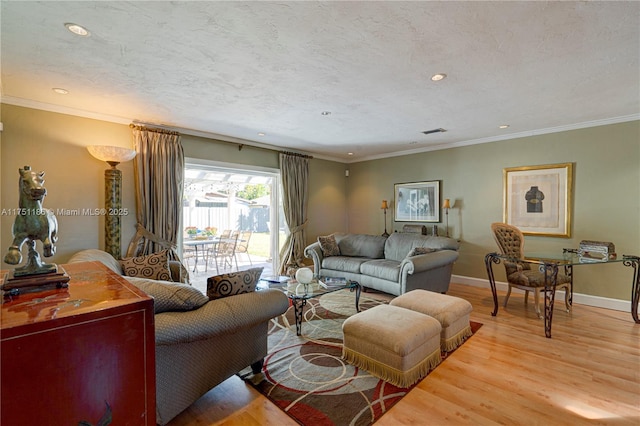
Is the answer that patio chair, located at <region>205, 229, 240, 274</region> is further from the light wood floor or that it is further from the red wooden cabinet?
the red wooden cabinet

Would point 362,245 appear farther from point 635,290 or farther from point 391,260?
point 635,290

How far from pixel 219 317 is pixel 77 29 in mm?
2090

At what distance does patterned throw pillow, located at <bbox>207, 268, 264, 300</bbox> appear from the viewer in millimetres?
2061

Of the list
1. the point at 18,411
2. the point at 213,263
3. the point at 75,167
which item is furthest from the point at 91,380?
the point at 213,263

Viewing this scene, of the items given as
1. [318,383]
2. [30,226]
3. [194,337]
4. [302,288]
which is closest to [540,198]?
[302,288]

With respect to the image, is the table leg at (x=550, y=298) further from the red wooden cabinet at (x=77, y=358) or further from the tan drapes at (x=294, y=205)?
the tan drapes at (x=294, y=205)

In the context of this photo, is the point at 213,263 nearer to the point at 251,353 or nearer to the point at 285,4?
the point at 251,353

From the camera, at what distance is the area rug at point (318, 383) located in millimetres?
1896

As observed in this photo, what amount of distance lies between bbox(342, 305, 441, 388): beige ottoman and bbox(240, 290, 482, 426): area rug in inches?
3.2

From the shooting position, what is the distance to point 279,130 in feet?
14.3

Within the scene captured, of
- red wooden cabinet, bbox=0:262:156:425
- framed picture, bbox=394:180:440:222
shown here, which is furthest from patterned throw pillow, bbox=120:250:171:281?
framed picture, bbox=394:180:440:222

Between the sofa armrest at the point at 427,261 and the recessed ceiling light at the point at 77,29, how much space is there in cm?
384

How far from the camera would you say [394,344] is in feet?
7.07

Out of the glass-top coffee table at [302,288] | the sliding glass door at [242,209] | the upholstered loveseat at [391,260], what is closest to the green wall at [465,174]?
the sliding glass door at [242,209]
